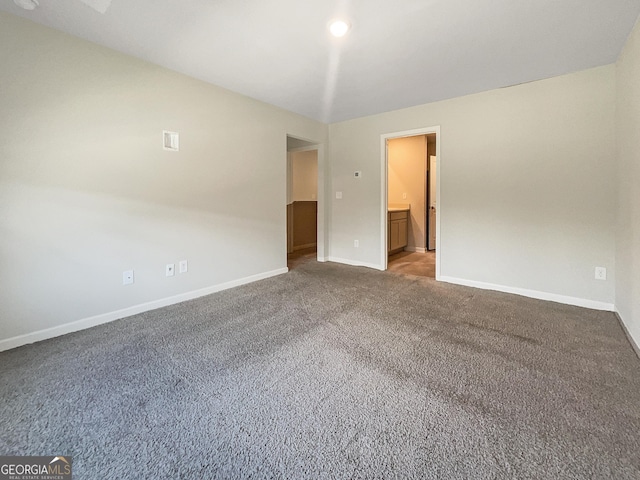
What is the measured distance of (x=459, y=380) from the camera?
1.53m

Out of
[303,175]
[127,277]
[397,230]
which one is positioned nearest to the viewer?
[127,277]

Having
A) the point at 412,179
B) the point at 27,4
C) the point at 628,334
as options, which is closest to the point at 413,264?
the point at 412,179

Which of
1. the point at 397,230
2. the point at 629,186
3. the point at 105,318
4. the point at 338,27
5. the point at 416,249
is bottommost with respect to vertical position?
the point at 105,318

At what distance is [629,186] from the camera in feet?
6.84

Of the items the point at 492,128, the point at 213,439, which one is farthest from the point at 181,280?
the point at 492,128

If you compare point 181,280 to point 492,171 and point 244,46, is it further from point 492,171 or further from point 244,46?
point 492,171

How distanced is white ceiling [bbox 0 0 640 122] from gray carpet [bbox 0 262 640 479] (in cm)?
228

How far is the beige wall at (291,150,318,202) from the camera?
5844 millimetres

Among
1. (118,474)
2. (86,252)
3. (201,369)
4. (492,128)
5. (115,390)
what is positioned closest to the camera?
(118,474)

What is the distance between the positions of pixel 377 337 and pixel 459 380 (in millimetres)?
639

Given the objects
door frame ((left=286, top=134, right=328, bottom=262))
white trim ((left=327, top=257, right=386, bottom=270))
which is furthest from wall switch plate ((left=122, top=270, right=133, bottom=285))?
white trim ((left=327, top=257, right=386, bottom=270))

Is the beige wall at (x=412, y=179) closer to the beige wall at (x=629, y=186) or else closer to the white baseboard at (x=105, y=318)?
the beige wall at (x=629, y=186)

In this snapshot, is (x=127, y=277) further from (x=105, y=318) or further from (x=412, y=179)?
(x=412, y=179)

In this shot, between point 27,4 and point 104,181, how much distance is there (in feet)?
3.83
